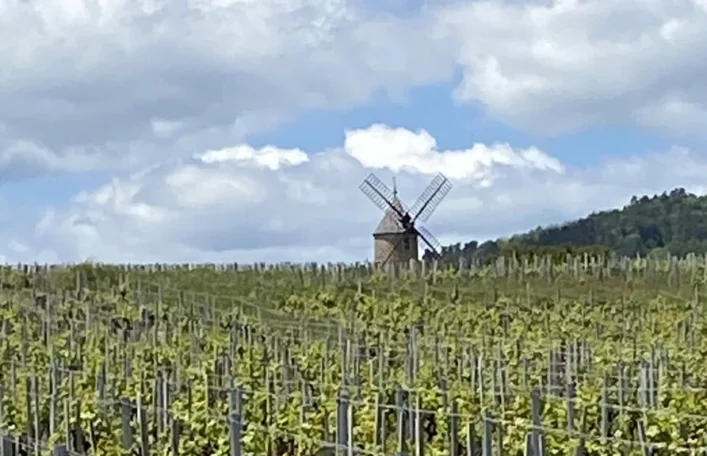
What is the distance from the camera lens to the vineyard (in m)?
13.2

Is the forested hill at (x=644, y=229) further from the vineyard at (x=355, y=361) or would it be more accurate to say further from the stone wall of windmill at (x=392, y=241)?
the vineyard at (x=355, y=361)

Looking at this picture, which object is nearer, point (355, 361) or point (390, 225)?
point (355, 361)

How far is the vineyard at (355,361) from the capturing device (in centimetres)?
1320

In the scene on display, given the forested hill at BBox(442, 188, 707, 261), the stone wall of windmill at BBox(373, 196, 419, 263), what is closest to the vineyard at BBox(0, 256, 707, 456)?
the stone wall of windmill at BBox(373, 196, 419, 263)

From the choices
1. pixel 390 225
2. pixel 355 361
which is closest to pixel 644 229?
pixel 390 225

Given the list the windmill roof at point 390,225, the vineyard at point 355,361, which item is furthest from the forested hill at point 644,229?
the vineyard at point 355,361

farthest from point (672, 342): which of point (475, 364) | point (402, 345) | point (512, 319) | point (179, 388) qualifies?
point (179, 388)

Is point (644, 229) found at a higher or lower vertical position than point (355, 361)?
higher

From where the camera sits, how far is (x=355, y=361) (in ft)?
65.5

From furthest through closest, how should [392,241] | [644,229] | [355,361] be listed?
[644,229], [392,241], [355,361]

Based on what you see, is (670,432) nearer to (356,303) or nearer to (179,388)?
(179,388)

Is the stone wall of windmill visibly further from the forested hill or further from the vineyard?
the forested hill

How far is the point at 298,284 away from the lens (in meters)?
42.2

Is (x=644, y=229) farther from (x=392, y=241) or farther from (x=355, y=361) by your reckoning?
(x=355, y=361)
